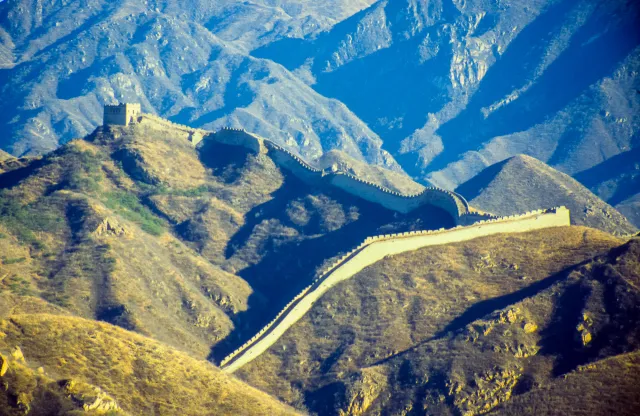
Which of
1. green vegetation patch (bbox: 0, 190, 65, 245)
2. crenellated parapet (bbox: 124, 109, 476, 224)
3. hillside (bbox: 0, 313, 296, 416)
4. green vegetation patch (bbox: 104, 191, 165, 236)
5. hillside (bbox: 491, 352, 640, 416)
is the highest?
crenellated parapet (bbox: 124, 109, 476, 224)

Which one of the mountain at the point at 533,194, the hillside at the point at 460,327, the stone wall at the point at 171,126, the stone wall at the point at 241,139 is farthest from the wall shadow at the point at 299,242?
the mountain at the point at 533,194

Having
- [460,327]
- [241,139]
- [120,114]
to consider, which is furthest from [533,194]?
[460,327]

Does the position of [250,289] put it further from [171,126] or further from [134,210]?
[171,126]

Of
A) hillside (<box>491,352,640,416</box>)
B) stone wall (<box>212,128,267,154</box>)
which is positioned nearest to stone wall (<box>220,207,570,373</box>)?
hillside (<box>491,352,640,416</box>)

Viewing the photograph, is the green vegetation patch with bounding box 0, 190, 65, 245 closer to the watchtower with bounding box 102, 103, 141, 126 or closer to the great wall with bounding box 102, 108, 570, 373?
the watchtower with bounding box 102, 103, 141, 126

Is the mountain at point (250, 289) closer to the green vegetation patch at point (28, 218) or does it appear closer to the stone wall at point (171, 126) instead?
the green vegetation patch at point (28, 218)

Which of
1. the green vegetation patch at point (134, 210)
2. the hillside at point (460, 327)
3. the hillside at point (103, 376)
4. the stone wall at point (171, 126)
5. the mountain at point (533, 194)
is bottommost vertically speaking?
the hillside at point (103, 376)

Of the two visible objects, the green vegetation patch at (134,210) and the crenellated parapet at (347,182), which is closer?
the crenellated parapet at (347,182)

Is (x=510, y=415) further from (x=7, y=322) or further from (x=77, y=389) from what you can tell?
(x=7, y=322)
